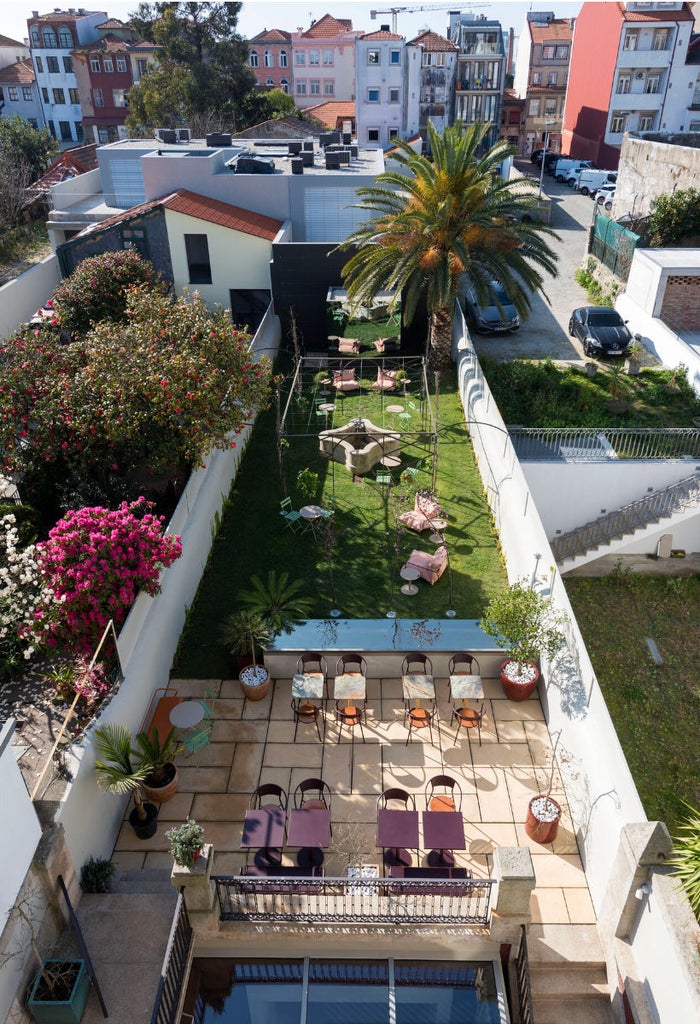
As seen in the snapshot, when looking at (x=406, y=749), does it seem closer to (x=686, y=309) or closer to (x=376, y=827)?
(x=376, y=827)

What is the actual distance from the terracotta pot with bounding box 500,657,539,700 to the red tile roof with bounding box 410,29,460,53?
6761cm

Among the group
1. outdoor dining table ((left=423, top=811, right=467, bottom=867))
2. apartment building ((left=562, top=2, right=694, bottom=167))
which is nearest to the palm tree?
outdoor dining table ((left=423, top=811, right=467, bottom=867))

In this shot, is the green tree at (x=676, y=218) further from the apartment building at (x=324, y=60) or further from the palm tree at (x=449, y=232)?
the apartment building at (x=324, y=60)

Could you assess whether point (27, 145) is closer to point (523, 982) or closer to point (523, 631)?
point (523, 631)

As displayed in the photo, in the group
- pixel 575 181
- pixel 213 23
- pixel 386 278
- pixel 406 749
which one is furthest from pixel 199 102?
pixel 406 749

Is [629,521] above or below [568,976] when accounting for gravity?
above

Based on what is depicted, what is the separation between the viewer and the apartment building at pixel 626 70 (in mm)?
50375

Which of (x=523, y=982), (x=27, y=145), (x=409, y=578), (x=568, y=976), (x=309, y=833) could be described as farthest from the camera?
(x=27, y=145)

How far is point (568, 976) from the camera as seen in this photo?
29.3 feet

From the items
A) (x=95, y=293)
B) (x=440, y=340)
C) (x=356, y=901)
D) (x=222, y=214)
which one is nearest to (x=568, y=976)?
(x=356, y=901)

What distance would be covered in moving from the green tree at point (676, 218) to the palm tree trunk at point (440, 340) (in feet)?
45.6

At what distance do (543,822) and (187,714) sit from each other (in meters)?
5.56

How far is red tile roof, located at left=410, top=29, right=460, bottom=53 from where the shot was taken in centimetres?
6438

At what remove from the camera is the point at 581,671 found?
10812 millimetres
